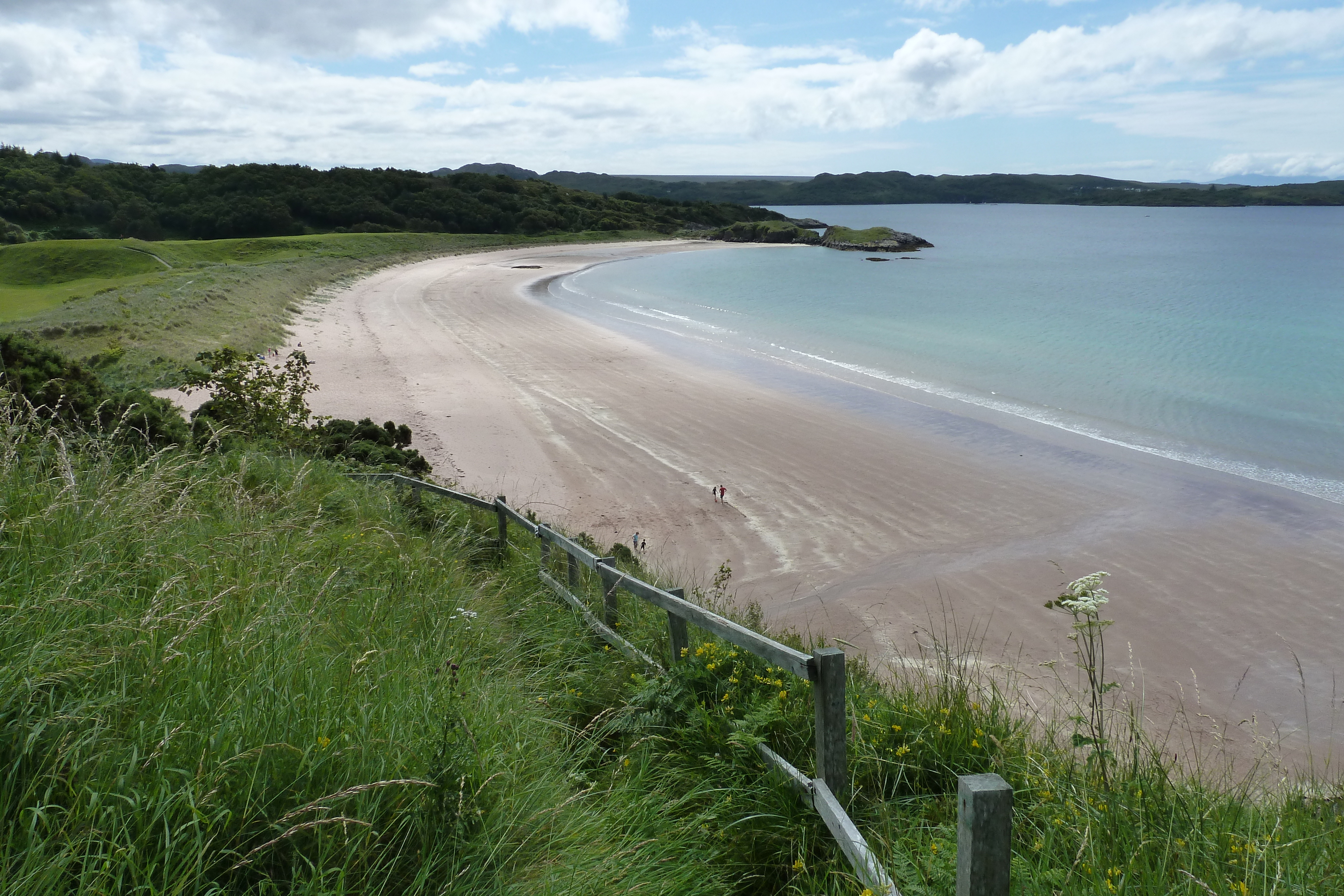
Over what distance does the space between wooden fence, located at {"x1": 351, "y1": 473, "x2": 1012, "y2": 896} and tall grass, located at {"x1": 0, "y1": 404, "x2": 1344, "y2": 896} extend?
10cm

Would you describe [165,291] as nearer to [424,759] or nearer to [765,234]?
[424,759]

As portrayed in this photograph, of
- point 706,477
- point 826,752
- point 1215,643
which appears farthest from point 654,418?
point 826,752

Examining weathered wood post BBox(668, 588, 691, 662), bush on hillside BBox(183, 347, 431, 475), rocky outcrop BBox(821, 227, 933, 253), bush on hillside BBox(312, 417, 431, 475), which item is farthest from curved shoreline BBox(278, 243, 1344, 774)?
rocky outcrop BBox(821, 227, 933, 253)

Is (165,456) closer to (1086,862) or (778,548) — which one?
(1086,862)

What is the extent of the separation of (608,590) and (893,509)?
373 inches

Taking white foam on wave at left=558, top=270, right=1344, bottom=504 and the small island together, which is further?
the small island

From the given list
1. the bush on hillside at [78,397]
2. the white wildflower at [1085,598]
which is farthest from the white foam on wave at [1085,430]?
the bush on hillside at [78,397]

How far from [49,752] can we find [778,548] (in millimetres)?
10486

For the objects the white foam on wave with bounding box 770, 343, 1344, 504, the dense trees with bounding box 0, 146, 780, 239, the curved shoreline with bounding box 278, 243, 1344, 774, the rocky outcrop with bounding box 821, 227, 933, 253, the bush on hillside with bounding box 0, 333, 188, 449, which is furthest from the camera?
the rocky outcrop with bounding box 821, 227, 933, 253

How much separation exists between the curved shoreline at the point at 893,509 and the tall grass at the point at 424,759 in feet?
12.5

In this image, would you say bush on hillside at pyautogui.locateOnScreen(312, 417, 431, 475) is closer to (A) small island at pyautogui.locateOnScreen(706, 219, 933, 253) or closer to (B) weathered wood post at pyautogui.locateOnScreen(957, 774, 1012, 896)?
(B) weathered wood post at pyautogui.locateOnScreen(957, 774, 1012, 896)

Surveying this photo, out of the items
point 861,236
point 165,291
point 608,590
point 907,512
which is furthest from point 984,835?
point 861,236

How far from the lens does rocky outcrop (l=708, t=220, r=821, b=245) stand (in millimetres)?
98250

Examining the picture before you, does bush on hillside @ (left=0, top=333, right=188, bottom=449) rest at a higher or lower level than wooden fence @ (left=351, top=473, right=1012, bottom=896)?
higher
